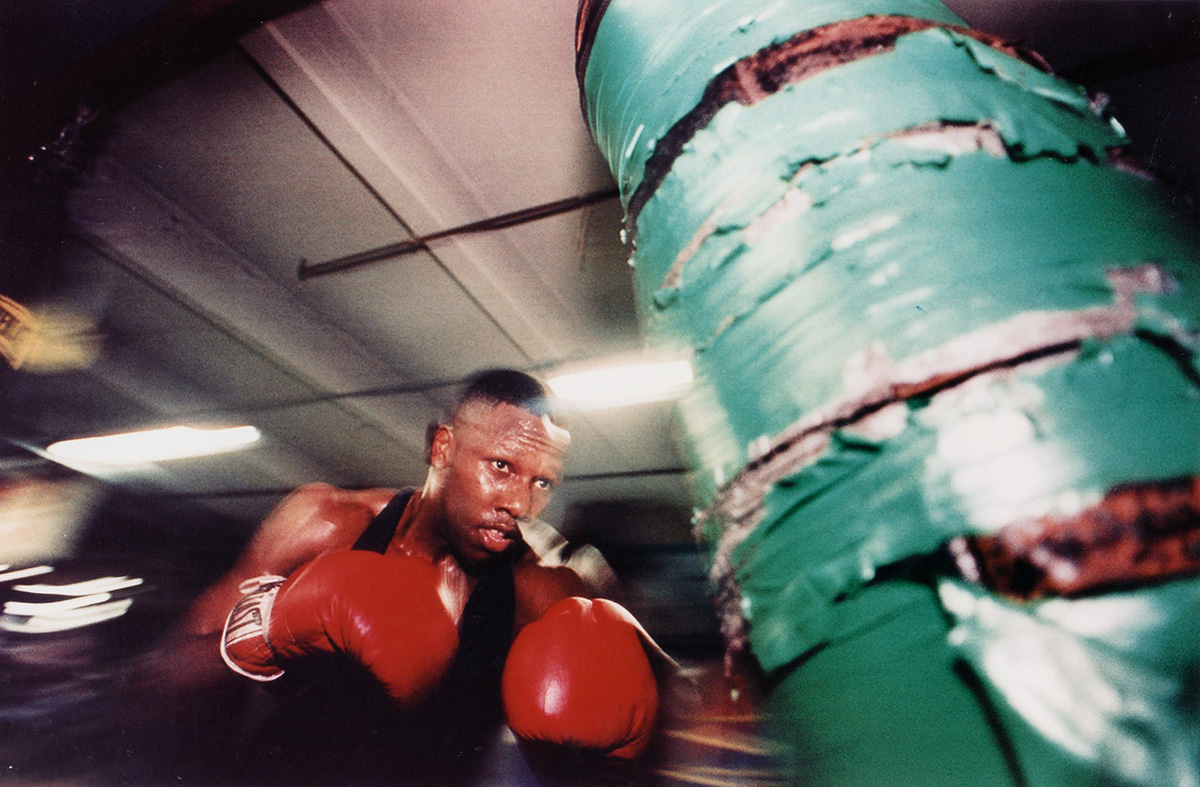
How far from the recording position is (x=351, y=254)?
2.18 metres

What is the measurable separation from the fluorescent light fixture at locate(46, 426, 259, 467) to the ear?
3.13 metres

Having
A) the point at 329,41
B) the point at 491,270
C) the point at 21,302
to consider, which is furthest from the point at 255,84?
the point at 21,302

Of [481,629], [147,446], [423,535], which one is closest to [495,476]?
[423,535]

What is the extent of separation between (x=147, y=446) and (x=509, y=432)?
→ 4.46 metres

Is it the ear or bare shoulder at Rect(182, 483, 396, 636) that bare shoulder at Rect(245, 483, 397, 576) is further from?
the ear

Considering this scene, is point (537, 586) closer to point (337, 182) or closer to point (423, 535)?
point (423, 535)

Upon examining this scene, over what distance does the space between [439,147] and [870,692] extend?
79.2 inches

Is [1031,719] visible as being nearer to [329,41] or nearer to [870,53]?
[870,53]

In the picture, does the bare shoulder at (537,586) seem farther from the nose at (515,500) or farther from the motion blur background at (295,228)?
the motion blur background at (295,228)

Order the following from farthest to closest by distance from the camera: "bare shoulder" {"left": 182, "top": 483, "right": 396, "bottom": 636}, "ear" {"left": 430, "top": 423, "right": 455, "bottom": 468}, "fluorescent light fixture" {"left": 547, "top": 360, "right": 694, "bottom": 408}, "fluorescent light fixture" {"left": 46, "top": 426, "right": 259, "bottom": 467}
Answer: "fluorescent light fixture" {"left": 46, "top": 426, "right": 259, "bottom": 467}
"fluorescent light fixture" {"left": 547, "top": 360, "right": 694, "bottom": 408}
"ear" {"left": 430, "top": 423, "right": 455, "bottom": 468}
"bare shoulder" {"left": 182, "top": 483, "right": 396, "bottom": 636}

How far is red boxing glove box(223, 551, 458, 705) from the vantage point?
1.14m

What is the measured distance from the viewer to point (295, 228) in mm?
2123

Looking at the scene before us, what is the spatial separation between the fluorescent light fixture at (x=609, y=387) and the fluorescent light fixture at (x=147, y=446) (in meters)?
3.19

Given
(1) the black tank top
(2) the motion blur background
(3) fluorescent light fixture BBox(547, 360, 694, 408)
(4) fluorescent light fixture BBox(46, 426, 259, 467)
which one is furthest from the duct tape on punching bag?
(4) fluorescent light fixture BBox(46, 426, 259, 467)
